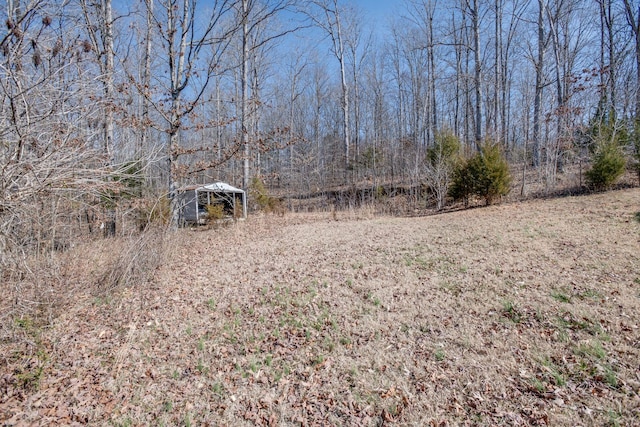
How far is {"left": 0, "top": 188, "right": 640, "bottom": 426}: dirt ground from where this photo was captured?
2.44 meters

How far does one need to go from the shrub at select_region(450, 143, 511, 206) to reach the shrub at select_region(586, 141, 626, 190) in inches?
89.2

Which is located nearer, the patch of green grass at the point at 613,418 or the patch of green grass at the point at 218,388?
the patch of green grass at the point at 613,418

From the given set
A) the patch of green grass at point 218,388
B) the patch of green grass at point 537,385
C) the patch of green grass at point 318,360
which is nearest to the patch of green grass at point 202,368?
the patch of green grass at point 218,388

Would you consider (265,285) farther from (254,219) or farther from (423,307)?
(254,219)

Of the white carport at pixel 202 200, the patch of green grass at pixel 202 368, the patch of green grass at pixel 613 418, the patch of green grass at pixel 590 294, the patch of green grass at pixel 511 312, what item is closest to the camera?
the patch of green grass at pixel 613 418

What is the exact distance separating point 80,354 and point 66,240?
274 centimetres

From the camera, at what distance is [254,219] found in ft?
35.0

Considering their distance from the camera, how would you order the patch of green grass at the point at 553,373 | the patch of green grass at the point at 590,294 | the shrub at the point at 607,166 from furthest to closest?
the shrub at the point at 607,166
the patch of green grass at the point at 590,294
the patch of green grass at the point at 553,373

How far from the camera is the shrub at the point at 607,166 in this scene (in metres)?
8.91

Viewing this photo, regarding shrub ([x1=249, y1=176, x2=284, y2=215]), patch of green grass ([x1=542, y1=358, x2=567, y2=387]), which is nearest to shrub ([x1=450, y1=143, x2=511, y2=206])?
shrub ([x1=249, y1=176, x2=284, y2=215])

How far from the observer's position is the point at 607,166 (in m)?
8.99

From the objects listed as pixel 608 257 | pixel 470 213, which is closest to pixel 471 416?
pixel 608 257

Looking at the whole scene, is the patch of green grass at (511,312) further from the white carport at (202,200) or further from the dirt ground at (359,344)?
the white carport at (202,200)

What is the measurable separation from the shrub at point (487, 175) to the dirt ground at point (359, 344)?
168 inches
